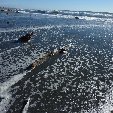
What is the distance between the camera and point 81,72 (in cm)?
3212

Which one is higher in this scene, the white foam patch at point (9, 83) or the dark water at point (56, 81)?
the white foam patch at point (9, 83)

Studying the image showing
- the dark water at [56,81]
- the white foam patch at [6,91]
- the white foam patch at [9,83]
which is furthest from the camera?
the white foam patch at [9,83]

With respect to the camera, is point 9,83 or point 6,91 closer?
point 6,91

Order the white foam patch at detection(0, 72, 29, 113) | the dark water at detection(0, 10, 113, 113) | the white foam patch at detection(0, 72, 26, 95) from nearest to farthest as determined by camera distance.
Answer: the white foam patch at detection(0, 72, 29, 113)
the dark water at detection(0, 10, 113, 113)
the white foam patch at detection(0, 72, 26, 95)

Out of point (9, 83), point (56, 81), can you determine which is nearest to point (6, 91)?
point (9, 83)

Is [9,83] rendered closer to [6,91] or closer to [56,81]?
[6,91]

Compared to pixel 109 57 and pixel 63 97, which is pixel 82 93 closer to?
pixel 63 97

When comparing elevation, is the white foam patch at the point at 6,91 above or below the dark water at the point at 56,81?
above

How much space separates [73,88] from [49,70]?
5.83 metres

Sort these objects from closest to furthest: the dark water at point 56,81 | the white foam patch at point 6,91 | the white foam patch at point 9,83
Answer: the white foam patch at point 6,91
the dark water at point 56,81
the white foam patch at point 9,83

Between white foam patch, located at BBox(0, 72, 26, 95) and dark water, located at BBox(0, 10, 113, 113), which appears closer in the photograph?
dark water, located at BBox(0, 10, 113, 113)

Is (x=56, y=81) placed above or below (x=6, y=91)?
below

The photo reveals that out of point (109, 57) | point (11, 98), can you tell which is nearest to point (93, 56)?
point (109, 57)

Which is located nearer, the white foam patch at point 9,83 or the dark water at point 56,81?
the dark water at point 56,81
